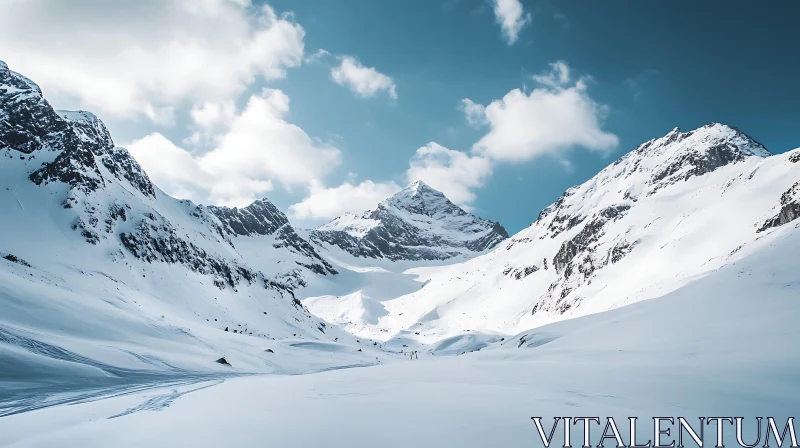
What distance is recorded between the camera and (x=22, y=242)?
4444 cm

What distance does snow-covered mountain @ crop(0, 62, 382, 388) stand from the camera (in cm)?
1798

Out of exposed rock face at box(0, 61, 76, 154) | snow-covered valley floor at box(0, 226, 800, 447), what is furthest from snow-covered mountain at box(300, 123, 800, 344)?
exposed rock face at box(0, 61, 76, 154)

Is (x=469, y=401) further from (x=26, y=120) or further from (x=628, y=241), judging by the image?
(x=26, y=120)

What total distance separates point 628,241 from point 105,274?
7969cm

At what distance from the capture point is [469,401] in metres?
7.64

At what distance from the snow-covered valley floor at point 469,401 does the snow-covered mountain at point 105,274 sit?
7654 millimetres

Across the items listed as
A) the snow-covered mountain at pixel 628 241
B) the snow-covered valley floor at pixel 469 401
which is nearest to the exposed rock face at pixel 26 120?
the snow-covered valley floor at pixel 469 401

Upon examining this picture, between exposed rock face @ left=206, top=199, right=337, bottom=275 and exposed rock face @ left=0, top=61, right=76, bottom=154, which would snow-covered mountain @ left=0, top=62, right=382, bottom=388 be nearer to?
exposed rock face @ left=0, top=61, right=76, bottom=154

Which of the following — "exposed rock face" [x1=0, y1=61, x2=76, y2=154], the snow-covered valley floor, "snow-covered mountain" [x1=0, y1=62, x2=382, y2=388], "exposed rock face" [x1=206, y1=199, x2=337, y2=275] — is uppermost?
"exposed rock face" [x1=206, y1=199, x2=337, y2=275]

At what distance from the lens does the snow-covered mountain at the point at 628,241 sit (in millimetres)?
48700

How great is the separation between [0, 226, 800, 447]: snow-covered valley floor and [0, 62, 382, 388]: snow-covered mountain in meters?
7.65

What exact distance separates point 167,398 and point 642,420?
39.0ft

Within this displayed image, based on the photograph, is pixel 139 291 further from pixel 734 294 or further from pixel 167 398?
pixel 734 294

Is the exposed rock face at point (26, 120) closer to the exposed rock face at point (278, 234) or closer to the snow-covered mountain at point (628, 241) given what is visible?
the snow-covered mountain at point (628, 241)
